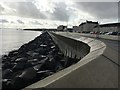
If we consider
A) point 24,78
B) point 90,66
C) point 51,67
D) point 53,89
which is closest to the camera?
point 53,89

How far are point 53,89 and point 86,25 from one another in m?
128

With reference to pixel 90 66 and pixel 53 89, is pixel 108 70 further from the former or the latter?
pixel 53 89

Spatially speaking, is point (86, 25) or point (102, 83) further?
point (86, 25)

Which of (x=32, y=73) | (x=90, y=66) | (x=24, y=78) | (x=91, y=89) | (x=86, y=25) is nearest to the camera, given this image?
(x=91, y=89)

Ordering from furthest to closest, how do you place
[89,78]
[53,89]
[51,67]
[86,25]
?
[86,25] → [51,67] → [89,78] → [53,89]

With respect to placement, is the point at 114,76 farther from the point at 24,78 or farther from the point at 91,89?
the point at 24,78

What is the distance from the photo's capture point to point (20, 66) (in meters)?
20.2

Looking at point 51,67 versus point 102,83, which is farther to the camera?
point 51,67

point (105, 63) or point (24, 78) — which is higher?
point (105, 63)

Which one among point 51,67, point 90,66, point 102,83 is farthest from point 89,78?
point 51,67

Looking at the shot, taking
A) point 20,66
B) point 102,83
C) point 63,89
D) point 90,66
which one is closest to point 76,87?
point 63,89

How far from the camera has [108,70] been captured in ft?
17.6

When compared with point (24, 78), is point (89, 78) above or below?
above

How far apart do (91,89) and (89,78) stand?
13.6 inches
